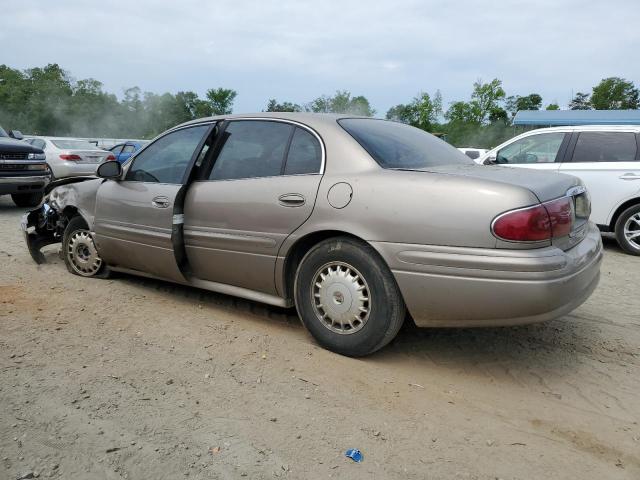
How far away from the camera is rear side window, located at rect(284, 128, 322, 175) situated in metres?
3.42

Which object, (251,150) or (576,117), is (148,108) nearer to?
(576,117)

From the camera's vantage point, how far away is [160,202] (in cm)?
407

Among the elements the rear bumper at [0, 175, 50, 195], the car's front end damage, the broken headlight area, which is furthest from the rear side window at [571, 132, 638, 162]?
the rear bumper at [0, 175, 50, 195]

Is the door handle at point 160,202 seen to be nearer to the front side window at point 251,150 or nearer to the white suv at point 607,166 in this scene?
the front side window at point 251,150

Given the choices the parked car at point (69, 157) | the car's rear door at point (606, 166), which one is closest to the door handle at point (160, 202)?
the car's rear door at point (606, 166)

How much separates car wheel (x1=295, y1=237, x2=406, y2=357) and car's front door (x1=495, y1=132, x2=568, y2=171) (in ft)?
16.4

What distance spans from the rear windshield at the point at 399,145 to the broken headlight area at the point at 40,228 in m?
3.43

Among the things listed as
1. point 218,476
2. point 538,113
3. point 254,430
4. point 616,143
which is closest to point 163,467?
point 218,476

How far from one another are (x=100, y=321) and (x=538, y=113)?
28.4m

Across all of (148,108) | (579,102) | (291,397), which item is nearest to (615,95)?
(579,102)

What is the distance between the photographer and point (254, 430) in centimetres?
248

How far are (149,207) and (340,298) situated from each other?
6.14ft

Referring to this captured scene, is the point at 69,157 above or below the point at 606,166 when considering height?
below

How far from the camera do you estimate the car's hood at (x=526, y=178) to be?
284 centimetres
